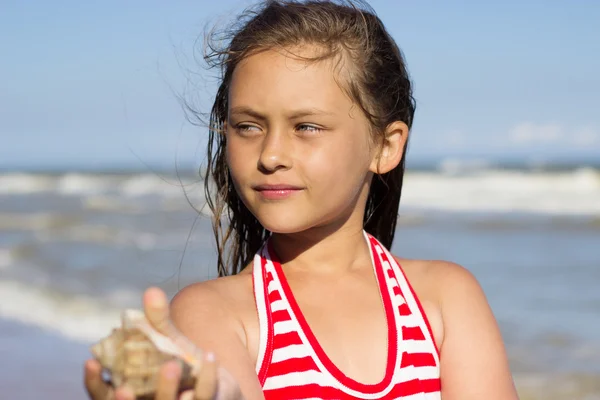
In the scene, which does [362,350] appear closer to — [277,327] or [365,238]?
[277,327]

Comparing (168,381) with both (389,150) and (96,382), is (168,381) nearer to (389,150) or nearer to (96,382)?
(96,382)

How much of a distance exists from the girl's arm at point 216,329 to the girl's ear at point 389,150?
0.70 metres

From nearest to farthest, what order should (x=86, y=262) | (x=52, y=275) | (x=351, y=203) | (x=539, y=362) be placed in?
(x=351, y=203), (x=539, y=362), (x=52, y=275), (x=86, y=262)

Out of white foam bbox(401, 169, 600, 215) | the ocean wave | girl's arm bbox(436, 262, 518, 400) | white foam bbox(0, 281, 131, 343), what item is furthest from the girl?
white foam bbox(401, 169, 600, 215)

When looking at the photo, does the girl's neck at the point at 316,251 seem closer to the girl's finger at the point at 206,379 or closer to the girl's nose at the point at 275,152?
the girl's nose at the point at 275,152

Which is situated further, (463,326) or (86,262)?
(86,262)

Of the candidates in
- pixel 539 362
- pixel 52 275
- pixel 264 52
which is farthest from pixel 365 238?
pixel 52 275

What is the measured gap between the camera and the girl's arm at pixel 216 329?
6.65 feet

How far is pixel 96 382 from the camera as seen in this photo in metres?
1.51

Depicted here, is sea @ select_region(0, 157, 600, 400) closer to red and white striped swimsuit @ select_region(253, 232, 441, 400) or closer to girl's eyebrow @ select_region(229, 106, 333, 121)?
girl's eyebrow @ select_region(229, 106, 333, 121)

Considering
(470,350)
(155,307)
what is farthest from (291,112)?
(155,307)

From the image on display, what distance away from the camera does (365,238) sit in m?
2.66

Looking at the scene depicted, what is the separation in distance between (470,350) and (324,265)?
0.49m

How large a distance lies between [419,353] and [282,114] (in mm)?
750
